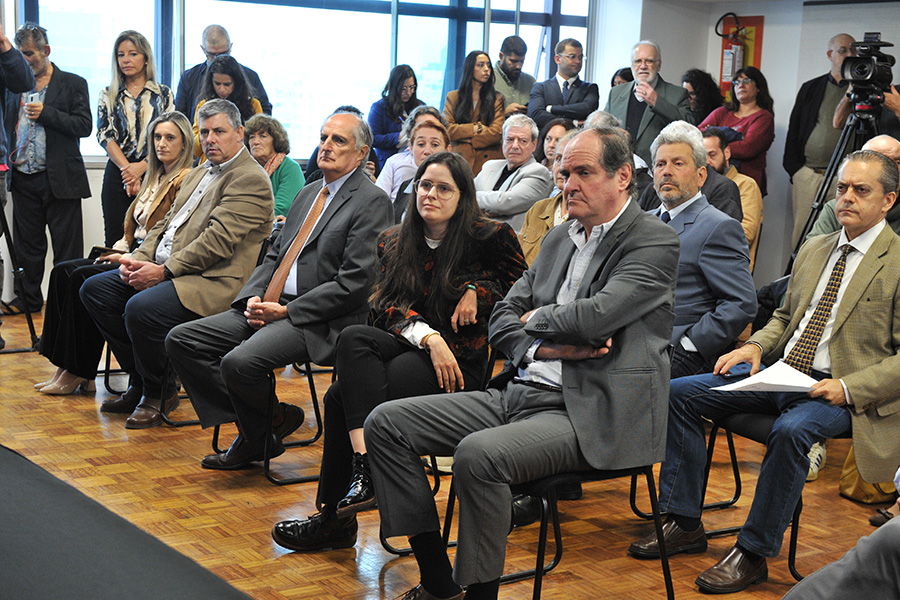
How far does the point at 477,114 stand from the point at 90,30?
2.75 m

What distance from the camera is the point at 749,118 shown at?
6.62 meters

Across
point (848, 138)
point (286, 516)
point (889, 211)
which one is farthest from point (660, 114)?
point (286, 516)

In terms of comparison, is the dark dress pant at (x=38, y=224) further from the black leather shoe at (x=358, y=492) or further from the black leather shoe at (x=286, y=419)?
the black leather shoe at (x=358, y=492)

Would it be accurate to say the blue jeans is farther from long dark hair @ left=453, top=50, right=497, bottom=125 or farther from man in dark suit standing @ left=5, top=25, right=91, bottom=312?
man in dark suit standing @ left=5, top=25, right=91, bottom=312

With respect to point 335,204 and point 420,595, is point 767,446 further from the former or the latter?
point 335,204

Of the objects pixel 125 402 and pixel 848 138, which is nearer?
pixel 125 402

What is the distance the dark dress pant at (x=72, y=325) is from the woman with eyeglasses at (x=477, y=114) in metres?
2.78

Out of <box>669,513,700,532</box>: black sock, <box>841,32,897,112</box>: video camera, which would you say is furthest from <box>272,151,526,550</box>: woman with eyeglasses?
<box>841,32,897,112</box>: video camera

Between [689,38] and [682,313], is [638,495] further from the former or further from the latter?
[689,38]

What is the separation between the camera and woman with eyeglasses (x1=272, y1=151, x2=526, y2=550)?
273 cm

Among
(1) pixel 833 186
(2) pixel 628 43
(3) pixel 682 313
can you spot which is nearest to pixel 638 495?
(3) pixel 682 313

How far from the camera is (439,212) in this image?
2.82 metres

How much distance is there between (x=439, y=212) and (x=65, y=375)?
2422mm

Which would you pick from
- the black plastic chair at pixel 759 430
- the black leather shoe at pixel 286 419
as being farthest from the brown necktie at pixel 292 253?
the black plastic chair at pixel 759 430
